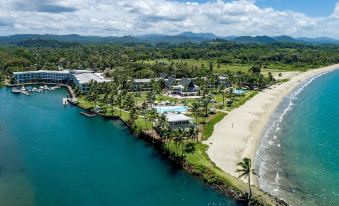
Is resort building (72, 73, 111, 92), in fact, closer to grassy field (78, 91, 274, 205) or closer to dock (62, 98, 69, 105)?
dock (62, 98, 69, 105)

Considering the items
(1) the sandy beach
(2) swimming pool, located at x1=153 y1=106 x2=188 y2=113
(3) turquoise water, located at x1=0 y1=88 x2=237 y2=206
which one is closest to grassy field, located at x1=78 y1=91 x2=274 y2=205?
(1) the sandy beach

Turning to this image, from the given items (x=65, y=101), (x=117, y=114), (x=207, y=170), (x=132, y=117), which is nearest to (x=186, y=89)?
(x=117, y=114)

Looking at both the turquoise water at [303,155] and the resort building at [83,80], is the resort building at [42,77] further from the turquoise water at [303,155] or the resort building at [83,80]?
the turquoise water at [303,155]

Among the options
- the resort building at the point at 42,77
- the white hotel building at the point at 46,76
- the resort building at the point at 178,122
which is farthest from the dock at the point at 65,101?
the resort building at the point at 178,122

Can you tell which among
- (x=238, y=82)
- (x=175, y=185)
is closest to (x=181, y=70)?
(x=238, y=82)

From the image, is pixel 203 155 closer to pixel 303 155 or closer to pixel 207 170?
pixel 207 170

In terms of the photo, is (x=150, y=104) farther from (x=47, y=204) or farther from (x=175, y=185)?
(x=47, y=204)
